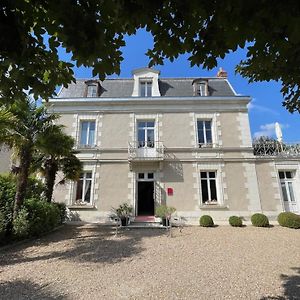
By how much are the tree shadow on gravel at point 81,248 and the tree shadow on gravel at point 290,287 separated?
3.56m

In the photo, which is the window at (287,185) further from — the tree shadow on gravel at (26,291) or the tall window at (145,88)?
the tree shadow on gravel at (26,291)

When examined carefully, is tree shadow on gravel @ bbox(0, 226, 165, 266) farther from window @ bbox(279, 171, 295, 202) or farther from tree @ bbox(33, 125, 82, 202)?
window @ bbox(279, 171, 295, 202)

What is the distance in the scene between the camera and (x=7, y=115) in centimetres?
742

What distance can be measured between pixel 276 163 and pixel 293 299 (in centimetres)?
1069

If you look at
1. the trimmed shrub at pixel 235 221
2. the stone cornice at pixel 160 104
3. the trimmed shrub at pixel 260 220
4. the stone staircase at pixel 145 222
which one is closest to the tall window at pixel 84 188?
the stone staircase at pixel 145 222

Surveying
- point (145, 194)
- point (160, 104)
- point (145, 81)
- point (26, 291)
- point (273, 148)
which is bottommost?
point (26, 291)

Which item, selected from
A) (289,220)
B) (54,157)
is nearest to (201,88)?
(289,220)

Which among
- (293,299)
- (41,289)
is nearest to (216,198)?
(293,299)

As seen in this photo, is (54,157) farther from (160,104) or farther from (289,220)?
(289,220)

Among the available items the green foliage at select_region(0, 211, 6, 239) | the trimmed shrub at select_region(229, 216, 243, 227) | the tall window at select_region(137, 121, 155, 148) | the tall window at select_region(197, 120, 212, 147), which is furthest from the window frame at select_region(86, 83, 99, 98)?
the trimmed shrub at select_region(229, 216, 243, 227)

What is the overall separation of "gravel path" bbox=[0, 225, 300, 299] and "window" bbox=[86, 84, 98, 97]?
349 inches

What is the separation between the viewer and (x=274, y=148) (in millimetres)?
13875

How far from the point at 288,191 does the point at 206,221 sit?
18.0ft

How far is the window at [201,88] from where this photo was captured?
1459cm
